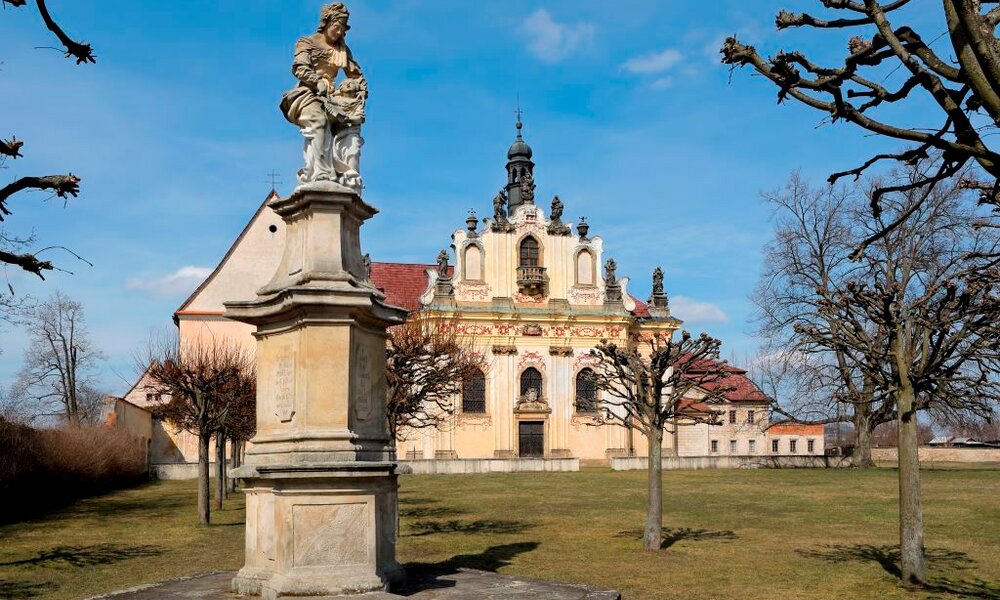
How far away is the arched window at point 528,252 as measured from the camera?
170 feet

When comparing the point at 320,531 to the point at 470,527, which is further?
the point at 470,527

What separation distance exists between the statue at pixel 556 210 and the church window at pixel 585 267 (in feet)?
7.87

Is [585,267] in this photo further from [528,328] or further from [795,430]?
[795,430]

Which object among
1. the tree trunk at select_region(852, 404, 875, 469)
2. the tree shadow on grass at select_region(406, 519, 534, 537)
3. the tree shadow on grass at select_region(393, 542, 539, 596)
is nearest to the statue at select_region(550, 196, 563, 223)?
the tree trunk at select_region(852, 404, 875, 469)

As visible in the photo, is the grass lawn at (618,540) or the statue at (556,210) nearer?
the grass lawn at (618,540)

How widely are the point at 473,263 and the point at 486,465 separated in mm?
13320

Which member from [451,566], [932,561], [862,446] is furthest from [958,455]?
[451,566]

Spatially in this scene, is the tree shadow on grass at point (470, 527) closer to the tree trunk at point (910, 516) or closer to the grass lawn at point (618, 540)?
the grass lawn at point (618, 540)

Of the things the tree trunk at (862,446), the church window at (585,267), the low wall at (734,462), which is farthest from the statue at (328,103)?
the church window at (585,267)

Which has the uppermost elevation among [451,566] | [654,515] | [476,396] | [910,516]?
[476,396]

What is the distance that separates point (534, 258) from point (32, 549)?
123 ft

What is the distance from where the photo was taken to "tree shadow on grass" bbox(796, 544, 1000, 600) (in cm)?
1220

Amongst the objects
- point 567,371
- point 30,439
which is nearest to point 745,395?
point 567,371

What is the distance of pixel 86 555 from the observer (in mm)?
16047
